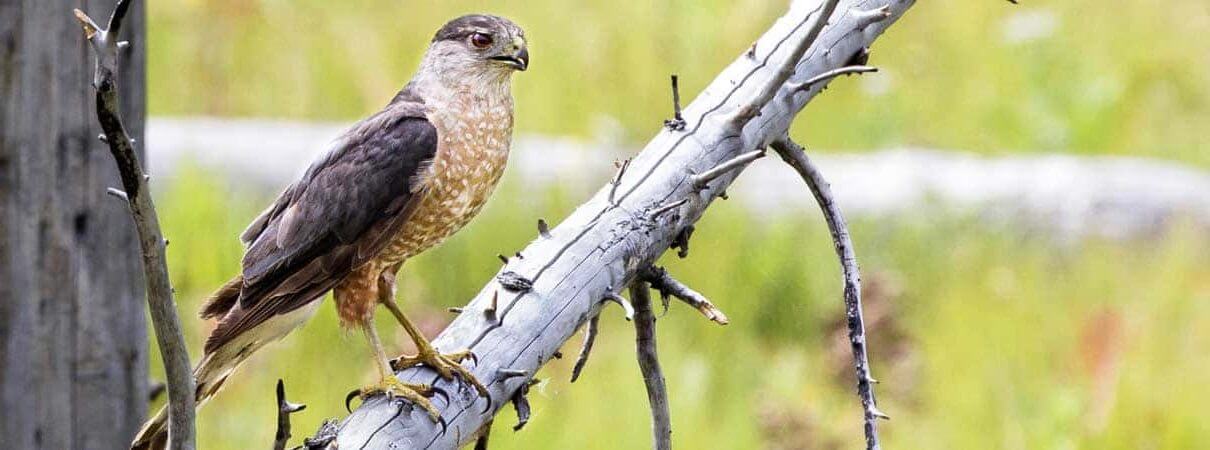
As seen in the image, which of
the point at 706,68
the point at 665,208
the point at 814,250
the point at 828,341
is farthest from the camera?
the point at 706,68

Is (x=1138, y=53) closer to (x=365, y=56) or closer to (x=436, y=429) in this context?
(x=365, y=56)

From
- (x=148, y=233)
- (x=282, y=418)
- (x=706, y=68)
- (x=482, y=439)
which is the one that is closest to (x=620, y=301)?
(x=482, y=439)

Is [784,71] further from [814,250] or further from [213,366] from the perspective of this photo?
[814,250]

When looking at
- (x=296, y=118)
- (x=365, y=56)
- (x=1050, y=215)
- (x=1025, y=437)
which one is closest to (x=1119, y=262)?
(x=1050, y=215)

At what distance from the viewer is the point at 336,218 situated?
227cm

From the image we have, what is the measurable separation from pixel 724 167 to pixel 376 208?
56 centimetres

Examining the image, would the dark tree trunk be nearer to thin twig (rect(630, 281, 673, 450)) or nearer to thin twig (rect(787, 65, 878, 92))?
thin twig (rect(630, 281, 673, 450))

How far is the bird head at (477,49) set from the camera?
2389mm

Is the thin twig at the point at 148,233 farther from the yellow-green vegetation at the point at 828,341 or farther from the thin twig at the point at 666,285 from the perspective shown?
the yellow-green vegetation at the point at 828,341

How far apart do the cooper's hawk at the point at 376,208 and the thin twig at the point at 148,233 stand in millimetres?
612

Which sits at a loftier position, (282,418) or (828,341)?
(828,341)

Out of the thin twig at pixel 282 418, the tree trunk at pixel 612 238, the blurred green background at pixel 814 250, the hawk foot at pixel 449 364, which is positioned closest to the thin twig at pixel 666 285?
the tree trunk at pixel 612 238

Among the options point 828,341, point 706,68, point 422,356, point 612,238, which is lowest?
point 422,356

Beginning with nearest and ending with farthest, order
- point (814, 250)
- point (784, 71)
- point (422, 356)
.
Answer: point (784, 71)
point (422, 356)
point (814, 250)
